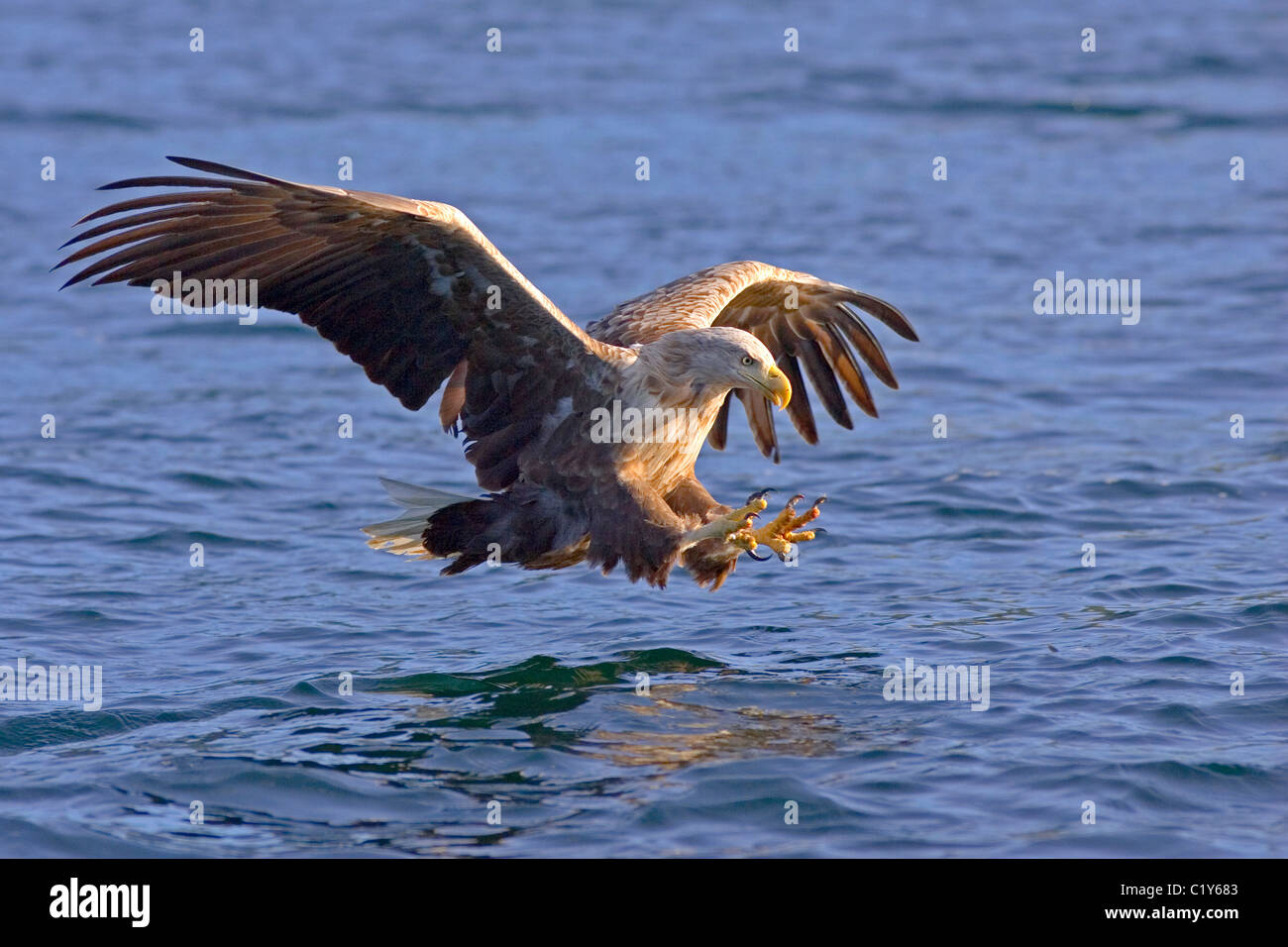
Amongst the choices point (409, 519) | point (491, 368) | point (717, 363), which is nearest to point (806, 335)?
point (717, 363)

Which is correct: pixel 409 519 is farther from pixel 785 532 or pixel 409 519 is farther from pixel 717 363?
pixel 785 532

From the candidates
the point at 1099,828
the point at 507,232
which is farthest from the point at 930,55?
the point at 1099,828

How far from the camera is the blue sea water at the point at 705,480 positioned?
5836 mm

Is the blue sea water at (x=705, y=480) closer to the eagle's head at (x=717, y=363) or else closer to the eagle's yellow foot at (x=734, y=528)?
the eagle's yellow foot at (x=734, y=528)

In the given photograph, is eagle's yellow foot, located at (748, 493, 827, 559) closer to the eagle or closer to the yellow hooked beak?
the eagle

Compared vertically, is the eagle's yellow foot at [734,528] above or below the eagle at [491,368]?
below

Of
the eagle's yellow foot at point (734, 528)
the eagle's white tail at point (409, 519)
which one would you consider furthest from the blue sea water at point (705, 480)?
the eagle's yellow foot at point (734, 528)

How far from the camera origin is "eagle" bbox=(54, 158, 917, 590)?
654 centimetres

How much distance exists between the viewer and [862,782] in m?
5.86

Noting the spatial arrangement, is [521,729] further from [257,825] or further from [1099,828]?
[1099,828]

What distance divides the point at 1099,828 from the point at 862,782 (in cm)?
80

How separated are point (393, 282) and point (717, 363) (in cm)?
130

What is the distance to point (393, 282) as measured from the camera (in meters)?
6.73

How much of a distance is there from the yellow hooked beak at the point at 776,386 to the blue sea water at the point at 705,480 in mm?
1138
